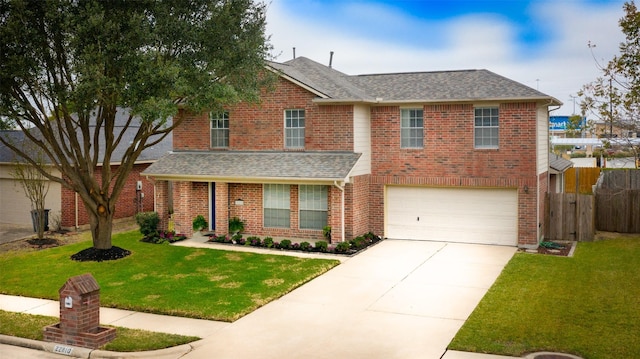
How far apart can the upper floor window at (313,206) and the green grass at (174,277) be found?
2.77 metres

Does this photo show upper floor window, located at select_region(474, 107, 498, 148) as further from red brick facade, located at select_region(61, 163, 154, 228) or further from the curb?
red brick facade, located at select_region(61, 163, 154, 228)

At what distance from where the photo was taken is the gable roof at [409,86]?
2052cm

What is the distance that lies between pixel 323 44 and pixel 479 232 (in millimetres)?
12840

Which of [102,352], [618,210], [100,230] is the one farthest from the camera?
[618,210]

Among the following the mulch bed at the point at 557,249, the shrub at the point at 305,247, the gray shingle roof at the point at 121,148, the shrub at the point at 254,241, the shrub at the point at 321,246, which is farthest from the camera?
the gray shingle roof at the point at 121,148

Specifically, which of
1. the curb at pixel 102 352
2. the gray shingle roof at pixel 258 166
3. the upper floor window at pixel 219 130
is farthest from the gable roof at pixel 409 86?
the curb at pixel 102 352

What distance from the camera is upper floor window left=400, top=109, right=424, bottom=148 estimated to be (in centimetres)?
2158

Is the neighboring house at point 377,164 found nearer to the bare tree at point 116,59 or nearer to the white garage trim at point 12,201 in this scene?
the bare tree at point 116,59

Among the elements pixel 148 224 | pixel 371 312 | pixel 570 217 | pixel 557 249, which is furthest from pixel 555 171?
pixel 148 224

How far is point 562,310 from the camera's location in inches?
502

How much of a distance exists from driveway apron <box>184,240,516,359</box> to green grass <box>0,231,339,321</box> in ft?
2.36

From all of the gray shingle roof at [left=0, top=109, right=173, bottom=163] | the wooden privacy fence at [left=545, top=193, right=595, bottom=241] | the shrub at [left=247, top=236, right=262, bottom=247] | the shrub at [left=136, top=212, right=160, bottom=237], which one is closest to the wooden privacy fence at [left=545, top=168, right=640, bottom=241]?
the wooden privacy fence at [left=545, top=193, right=595, bottom=241]

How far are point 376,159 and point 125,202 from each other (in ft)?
37.6

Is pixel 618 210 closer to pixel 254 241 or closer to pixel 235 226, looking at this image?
pixel 254 241
